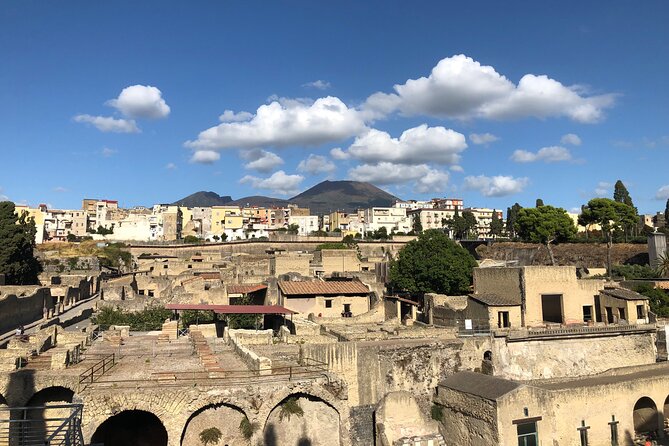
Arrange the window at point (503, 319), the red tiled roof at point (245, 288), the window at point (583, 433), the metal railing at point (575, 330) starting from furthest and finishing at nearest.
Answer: the red tiled roof at point (245, 288) → the window at point (503, 319) → the metal railing at point (575, 330) → the window at point (583, 433)

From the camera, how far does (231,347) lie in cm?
2288

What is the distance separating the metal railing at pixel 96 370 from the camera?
51.3ft

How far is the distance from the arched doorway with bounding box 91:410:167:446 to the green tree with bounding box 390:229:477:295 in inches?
1079

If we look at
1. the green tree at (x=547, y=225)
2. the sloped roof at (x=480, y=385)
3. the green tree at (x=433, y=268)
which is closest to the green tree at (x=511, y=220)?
the green tree at (x=547, y=225)

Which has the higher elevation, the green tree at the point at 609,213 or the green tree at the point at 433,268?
the green tree at the point at 609,213

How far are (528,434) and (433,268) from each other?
2255 centimetres

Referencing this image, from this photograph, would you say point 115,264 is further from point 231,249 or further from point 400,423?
point 400,423

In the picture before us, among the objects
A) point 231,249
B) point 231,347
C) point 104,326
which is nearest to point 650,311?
point 231,347

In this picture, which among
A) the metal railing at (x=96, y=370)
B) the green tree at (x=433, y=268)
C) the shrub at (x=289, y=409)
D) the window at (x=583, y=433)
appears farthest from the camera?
the green tree at (x=433, y=268)

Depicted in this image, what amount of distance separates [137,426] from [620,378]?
20.5 m

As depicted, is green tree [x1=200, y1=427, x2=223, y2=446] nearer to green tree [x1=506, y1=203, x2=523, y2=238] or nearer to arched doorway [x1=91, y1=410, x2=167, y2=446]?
arched doorway [x1=91, y1=410, x2=167, y2=446]

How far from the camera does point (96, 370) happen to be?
17.0 metres

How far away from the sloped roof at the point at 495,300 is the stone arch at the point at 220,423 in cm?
1854

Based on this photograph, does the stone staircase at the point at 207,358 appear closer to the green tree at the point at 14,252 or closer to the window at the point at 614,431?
the window at the point at 614,431
